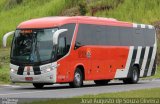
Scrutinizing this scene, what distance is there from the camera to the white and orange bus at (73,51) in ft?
87.8

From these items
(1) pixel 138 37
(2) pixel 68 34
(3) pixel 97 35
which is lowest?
(1) pixel 138 37

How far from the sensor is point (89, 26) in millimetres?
29766

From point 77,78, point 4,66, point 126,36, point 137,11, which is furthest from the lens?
point 137,11

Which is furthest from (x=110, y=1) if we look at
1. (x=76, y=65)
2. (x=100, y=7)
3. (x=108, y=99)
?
A: (x=108, y=99)

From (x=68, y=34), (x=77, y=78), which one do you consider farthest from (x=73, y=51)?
(x=77, y=78)

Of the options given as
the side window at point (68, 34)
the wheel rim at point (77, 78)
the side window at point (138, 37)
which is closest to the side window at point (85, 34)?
the side window at point (68, 34)

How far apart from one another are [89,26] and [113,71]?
3589mm

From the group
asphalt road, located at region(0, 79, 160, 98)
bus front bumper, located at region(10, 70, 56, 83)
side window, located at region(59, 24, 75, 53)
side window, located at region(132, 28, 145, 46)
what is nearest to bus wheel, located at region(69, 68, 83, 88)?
asphalt road, located at region(0, 79, 160, 98)

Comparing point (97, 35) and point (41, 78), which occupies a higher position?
point (97, 35)

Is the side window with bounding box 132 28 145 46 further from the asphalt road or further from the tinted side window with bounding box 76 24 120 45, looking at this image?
the asphalt road

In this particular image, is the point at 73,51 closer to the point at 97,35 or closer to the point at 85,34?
the point at 85,34

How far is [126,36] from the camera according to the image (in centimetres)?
3331

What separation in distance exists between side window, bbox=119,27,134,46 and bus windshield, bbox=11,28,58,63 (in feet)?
21.8

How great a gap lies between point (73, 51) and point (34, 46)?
6.48 ft
